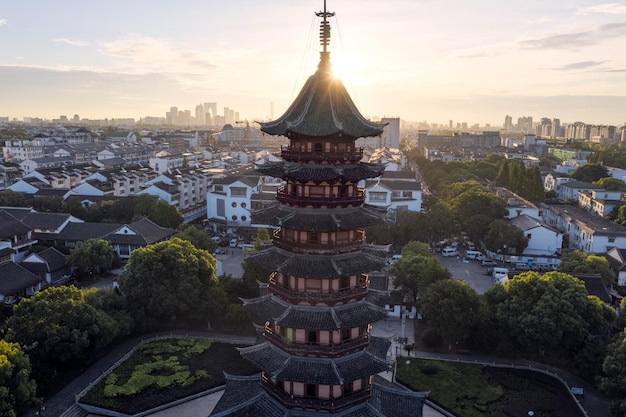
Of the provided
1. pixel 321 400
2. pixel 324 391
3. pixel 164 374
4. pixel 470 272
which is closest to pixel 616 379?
pixel 324 391

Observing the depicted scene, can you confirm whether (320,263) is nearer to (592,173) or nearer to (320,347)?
(320,347)

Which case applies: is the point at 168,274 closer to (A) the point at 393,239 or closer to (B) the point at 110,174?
(A) the point at 393,239

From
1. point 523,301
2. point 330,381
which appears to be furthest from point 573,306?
point 330,381

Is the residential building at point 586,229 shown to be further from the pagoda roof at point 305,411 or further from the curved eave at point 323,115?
the curved eave at point 323,115

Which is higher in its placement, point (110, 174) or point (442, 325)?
point (110, 174)

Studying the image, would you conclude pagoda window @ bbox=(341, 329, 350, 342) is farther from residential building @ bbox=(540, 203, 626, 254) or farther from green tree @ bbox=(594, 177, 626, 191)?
green tree @ bbox=(594, 177, 626, 191)

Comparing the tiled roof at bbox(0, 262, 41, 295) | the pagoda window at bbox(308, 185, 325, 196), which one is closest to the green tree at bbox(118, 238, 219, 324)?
the tiled roof at bbox(0, 262, 41, 295)
